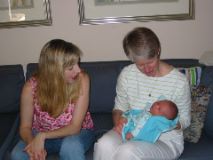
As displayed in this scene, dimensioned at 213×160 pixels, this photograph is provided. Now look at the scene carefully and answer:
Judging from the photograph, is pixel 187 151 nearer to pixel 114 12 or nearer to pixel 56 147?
pixel 56 147

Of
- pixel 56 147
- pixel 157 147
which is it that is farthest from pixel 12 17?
pixel 157 147

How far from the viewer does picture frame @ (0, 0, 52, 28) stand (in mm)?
2732

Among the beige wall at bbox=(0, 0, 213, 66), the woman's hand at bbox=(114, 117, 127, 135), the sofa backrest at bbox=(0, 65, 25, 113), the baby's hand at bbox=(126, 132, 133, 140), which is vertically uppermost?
the beige wall at bbox=(0, 0, 213, 66)

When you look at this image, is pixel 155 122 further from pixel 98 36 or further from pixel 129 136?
pixel 98 36

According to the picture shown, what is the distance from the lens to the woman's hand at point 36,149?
184 cm

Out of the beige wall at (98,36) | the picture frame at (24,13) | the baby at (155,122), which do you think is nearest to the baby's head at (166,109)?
the baby at (155,122)

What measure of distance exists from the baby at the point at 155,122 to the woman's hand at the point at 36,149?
1.57 ft

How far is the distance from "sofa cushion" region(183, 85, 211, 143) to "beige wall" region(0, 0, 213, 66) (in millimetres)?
780

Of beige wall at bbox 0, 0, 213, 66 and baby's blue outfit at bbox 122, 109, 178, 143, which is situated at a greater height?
beige wall at bbox 0, 0, 213, 66

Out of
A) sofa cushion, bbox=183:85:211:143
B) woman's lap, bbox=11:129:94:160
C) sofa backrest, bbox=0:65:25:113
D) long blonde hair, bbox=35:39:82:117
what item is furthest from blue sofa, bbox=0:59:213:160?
long blonde hair, bbox=35:39:82:117

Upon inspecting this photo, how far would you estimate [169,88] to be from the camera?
1.97 m

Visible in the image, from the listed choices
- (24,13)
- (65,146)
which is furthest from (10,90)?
(65,146)

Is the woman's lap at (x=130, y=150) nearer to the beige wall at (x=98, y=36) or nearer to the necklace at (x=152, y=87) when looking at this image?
the necklace at (x=152, y=87)

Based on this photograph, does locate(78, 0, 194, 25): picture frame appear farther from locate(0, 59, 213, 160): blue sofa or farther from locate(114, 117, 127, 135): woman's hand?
locate(114, 117, 127, 135): woman's hand
